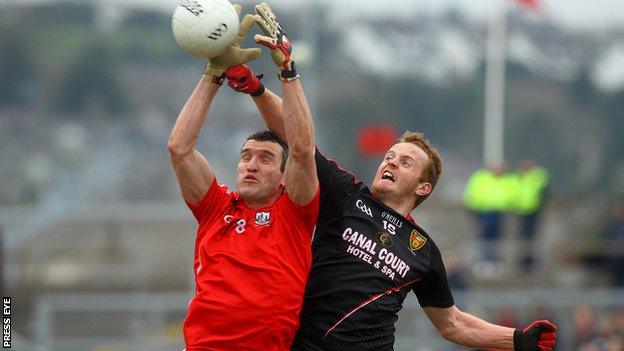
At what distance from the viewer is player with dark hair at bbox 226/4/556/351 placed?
7.48 m

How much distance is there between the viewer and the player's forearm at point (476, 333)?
814 cm

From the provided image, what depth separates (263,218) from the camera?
7.34 meters

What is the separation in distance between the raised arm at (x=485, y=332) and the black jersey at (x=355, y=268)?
49 cm

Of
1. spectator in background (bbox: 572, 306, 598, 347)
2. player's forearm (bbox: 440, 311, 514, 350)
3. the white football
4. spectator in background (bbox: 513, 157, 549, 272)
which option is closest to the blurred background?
spectator in background (bbox: 513, 157, 549, 272)

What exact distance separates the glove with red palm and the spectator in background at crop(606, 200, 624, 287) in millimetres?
14843

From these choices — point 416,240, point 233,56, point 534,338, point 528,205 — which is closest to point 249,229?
point 233,56

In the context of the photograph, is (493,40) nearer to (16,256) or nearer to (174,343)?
(16,256)

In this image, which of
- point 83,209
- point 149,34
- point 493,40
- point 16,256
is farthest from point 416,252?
point 149,34

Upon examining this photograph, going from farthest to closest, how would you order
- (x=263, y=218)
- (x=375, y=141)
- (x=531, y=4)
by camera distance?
(x=531, y=4)
(x=375, y=141)
(x=263, y=218)

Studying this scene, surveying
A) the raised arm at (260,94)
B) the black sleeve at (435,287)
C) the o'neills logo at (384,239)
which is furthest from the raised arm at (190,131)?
the black sleeve at (435,287)

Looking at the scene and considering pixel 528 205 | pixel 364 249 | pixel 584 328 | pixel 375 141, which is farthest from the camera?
pixel 375 141

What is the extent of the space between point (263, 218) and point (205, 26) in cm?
111

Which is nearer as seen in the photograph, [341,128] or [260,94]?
[260,94]

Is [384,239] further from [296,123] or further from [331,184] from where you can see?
[296,123]
